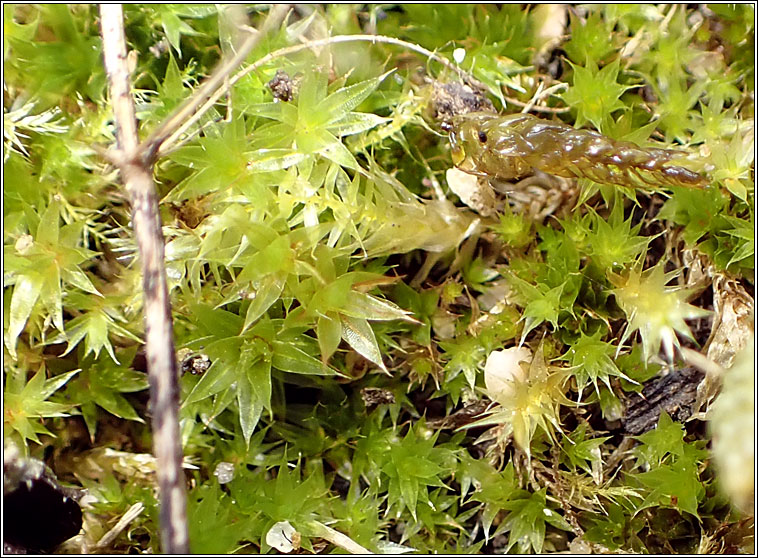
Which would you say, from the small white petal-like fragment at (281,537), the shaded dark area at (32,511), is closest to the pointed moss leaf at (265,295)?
the small white petal-like fragment at (281,537)

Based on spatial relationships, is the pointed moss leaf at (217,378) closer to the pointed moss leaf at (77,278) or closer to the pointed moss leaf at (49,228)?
the pointed moss leaf at (77,278)

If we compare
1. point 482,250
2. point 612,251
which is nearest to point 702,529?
point 612,251

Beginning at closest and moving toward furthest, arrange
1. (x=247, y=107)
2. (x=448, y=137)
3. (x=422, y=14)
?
(x=247, y=107) → (x=448, y=137) → (x=422, y=14)

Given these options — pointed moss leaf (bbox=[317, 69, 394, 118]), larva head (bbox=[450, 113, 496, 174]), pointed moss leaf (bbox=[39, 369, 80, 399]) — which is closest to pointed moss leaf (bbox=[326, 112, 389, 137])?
pointed moss leaf (bbox=[317, 69, 394, 118])

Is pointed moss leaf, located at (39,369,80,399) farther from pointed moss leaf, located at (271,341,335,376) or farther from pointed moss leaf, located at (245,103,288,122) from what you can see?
pointed moss leaf, located at (245,103,288,122)

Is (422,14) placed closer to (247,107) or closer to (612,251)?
(247,107)

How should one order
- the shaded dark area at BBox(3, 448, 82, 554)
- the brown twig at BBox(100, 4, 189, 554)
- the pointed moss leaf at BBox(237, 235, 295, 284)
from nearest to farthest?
the brown twig at BBox(100, 4, 189, 554) → the pointed moss leaf at BBox(237, 235, 295, 284) → the shaded dark area at BBox(3, 448, 82, 554)

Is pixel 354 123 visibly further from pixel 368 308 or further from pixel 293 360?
pixel 293 360
